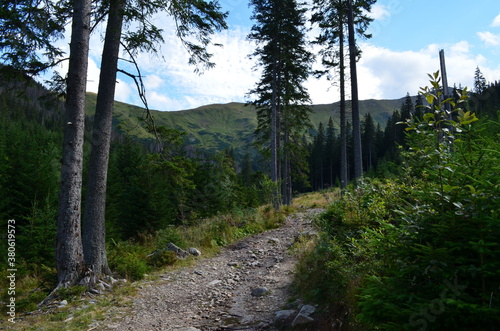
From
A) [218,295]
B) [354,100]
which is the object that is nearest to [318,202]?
[354,100]

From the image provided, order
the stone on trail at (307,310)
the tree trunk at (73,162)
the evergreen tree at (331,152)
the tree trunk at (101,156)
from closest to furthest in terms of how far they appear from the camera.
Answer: the stone on trail at (307,310)
the tree trunk at (73,162)
the tree trunk at (101,156)
the evergreen tree at (331,152)

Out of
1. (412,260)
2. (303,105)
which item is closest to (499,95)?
(303,105)

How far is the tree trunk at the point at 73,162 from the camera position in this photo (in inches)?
221

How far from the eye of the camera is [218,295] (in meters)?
5.87

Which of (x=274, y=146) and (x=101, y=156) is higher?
(x=274, y=146)

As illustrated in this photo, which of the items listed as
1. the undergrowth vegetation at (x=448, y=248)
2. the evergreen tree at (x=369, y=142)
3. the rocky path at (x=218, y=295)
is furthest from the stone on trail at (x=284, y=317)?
the evergreen tree at (x=369, y=142)

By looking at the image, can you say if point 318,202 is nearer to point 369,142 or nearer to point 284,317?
point 284,317

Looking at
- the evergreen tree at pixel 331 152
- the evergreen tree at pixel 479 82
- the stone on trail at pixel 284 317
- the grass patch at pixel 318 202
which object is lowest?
the grass patch at pixel 318 202

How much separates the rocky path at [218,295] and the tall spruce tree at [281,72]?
8.56 metres

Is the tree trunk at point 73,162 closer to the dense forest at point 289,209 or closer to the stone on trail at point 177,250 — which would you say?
the dense forest at point 289,209

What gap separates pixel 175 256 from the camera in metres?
7.86

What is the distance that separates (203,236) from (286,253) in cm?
300

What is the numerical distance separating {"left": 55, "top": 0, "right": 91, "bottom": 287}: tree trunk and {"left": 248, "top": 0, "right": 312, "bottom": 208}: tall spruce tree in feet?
38.2

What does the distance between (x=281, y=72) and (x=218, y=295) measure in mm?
18109
